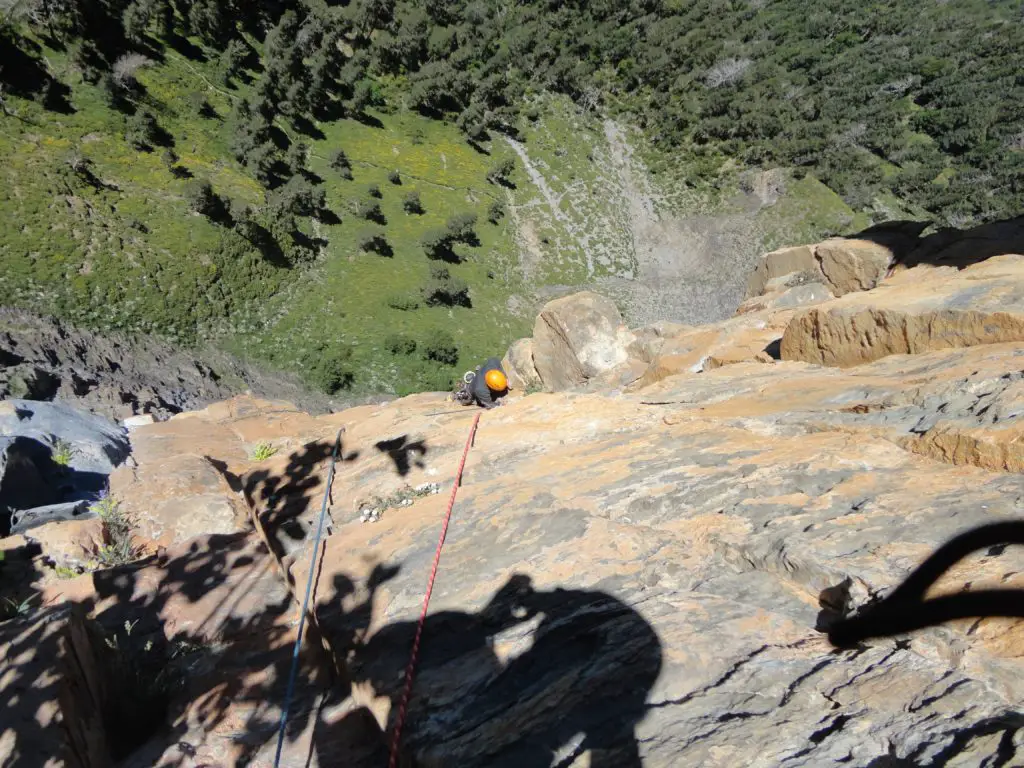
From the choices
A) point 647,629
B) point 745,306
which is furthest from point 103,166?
point 647,629

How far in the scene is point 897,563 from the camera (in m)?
3.57

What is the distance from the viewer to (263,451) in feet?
35.9

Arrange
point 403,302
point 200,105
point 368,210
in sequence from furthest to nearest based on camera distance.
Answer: point 368,210, point 200,105, point 403,302

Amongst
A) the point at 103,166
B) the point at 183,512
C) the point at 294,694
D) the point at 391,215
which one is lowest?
the point at 294,694

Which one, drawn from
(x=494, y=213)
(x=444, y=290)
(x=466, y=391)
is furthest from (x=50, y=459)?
(x=494, y=213)

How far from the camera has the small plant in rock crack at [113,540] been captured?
7.26 m

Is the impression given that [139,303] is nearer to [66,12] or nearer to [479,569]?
[66,12]

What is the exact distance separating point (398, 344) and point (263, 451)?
1921cm

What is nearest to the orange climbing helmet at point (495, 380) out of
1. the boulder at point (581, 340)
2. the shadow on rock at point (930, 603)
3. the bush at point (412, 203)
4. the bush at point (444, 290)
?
the boulder at point (581, 340)

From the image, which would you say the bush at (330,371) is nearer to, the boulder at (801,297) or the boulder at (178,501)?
the boulder at (178,501)

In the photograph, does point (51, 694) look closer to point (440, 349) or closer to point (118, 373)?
point (118, 373)

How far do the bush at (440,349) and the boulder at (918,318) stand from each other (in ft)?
74.4

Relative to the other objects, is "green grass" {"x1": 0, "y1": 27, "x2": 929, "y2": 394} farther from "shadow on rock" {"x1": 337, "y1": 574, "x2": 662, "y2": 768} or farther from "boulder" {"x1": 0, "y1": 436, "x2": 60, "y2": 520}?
"shadow on rock" {"x1": 337, "y1": 574, "x2": 662, "y2": 768}

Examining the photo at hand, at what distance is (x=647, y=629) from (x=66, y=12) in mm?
44051
